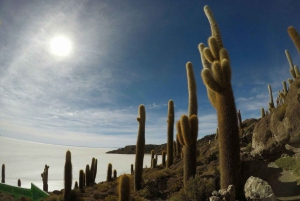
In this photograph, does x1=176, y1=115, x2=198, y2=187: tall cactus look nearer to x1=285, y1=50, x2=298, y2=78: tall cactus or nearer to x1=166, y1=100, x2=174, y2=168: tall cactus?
x1=166, y1=100, x2=174, y2=168: tall cactus

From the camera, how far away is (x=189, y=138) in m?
12.3

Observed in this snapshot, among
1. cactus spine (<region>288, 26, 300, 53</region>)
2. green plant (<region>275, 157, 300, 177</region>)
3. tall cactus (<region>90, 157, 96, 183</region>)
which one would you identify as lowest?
tall cactus (<region>90, 157, 96, 183</region>)

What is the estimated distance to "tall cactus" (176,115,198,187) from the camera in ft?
39.0

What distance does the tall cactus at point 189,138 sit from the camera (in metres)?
11.9

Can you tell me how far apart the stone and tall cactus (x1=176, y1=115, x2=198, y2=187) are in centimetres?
381

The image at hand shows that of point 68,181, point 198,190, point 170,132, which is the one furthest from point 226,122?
point 68,181

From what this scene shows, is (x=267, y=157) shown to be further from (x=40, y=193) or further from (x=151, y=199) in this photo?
(x=40, y=193)

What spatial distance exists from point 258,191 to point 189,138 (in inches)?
172

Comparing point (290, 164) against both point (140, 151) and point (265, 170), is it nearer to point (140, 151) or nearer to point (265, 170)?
point (265, 170)

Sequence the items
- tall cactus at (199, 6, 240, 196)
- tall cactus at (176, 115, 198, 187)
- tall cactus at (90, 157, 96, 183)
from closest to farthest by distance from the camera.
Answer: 1. tall cactus at (199, 6, 240, 196)
2. tall cactus at (176, 115, 198, 187)
3. tall cactus at (90, 157, 96, 183)

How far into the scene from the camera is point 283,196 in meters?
9.34

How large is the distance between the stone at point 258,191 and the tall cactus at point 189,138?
381 cm

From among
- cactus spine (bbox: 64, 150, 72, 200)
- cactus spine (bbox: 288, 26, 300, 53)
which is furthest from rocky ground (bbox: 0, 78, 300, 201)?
cactus spine (bbox: 288, 26, 300, 53)

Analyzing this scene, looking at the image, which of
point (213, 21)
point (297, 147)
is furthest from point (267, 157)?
point (213, 21)
